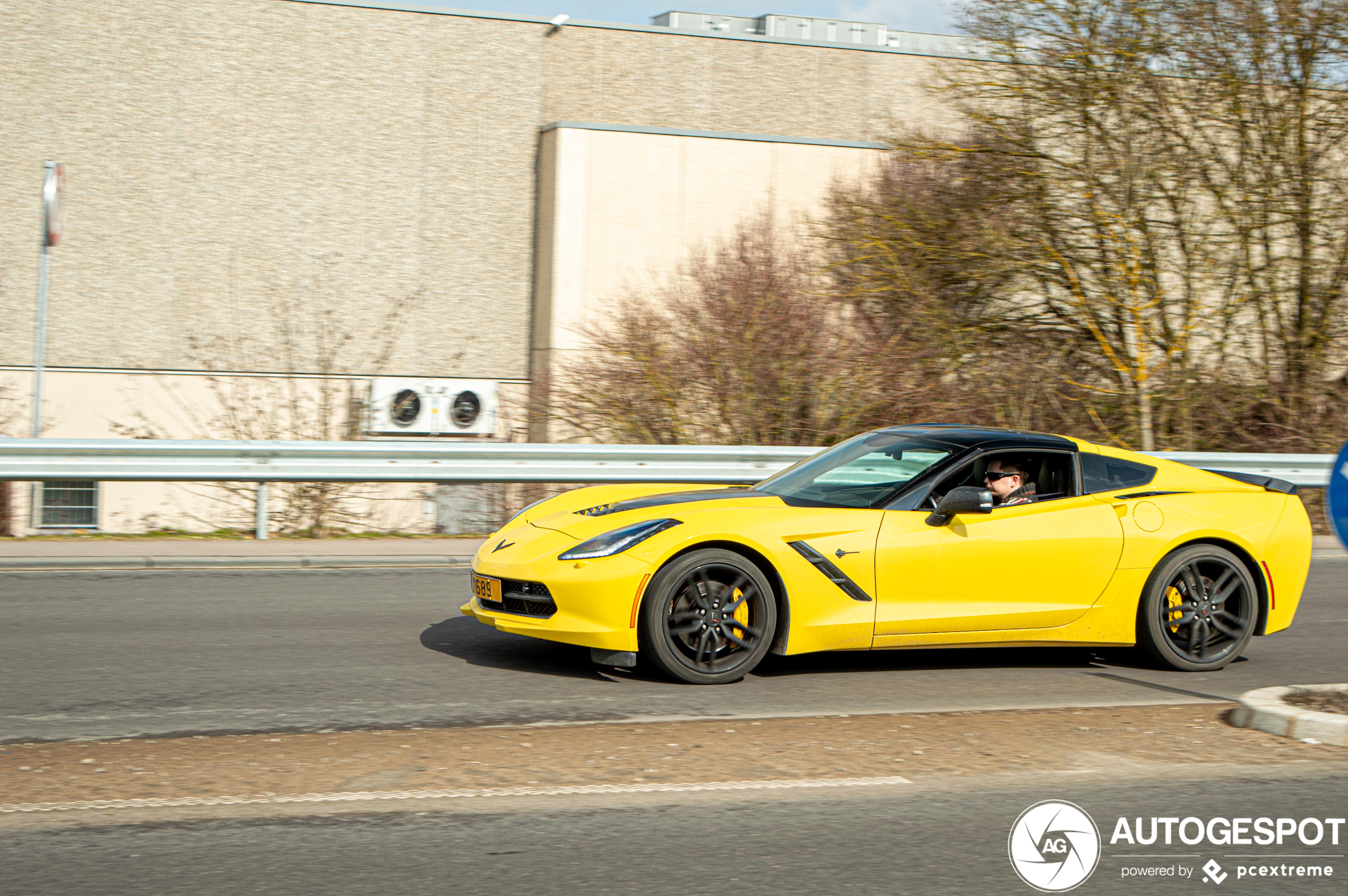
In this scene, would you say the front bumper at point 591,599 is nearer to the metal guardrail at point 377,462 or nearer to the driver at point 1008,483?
the driver at point 1008,483

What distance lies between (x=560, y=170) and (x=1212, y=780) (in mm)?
18963

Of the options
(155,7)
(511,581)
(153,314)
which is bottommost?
(511,581)

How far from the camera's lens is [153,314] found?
22609 mm

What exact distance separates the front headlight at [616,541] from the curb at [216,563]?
443 cm

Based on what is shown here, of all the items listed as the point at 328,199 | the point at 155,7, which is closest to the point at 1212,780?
the point at 328,199

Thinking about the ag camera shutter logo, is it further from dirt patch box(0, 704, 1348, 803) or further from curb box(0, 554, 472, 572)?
curb box(0, 554, 472, 572)

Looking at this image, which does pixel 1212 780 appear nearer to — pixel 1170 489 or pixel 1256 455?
pixel 1170 489

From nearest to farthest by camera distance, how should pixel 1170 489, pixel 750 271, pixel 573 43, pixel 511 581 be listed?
pixel 511 581 → pixel 1170 489 → pixel 750 271 → pixel 573 43

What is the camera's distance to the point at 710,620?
6.66 meters

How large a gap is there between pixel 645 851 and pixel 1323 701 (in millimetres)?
3692

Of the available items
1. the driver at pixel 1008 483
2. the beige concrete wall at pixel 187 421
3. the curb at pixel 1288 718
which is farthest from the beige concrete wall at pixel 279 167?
the curb at pixel 1288 718

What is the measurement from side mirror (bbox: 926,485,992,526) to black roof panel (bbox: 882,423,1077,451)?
482 millimetres

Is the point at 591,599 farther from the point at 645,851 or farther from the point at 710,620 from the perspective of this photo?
the point at 645,851

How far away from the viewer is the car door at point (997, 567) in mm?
6926
